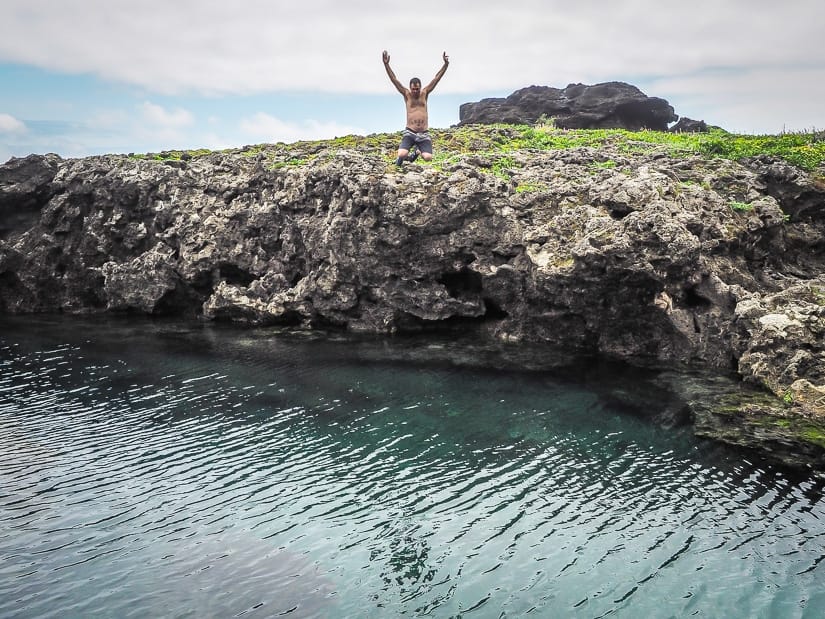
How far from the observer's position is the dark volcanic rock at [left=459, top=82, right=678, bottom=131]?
180 ft

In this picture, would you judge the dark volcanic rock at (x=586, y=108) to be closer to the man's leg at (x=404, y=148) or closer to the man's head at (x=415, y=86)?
the man's leg at (x=404, y=148)

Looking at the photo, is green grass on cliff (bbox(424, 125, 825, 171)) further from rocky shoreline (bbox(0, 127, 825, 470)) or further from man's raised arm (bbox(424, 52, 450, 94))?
man's raised arm (bbox(424, 52, 450, 94))

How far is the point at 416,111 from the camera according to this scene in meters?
29.1

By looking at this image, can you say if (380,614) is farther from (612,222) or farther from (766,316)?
(612,222)

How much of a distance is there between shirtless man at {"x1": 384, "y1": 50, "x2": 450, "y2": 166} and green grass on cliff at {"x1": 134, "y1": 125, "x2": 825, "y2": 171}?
1.67 m

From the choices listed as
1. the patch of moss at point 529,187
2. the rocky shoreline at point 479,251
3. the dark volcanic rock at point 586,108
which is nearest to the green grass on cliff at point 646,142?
the rocky shoreline at point 479,251

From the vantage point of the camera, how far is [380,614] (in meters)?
10.7

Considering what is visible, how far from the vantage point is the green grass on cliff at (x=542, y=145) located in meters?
32.1

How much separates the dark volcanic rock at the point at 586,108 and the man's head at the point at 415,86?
2785 cm

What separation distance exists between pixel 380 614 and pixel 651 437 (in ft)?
34.2

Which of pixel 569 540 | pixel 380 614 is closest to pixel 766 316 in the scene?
pixel 569 540

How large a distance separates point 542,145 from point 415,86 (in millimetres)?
12283

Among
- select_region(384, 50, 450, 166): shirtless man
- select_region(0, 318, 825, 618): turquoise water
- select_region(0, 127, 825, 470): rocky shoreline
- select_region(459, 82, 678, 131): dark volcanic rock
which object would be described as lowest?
select_region(0, 318, 825, 618): turquoise water

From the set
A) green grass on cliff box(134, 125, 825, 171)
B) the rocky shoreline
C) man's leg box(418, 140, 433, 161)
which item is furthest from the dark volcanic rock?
man's leg box(418, 140, 433, 161)
